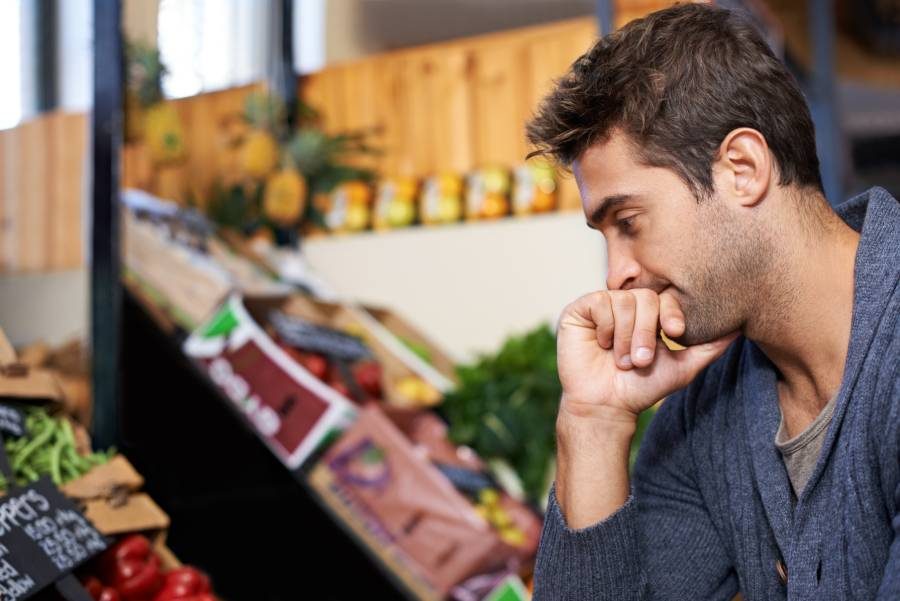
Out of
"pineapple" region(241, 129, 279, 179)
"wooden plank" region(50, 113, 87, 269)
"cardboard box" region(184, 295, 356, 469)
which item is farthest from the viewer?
"pineapple" region(241, 129, 279, 179)

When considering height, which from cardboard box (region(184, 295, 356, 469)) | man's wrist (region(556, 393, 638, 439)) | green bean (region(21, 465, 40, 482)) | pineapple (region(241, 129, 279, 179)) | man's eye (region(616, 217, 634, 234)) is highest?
pineapple (region(241, 129, 279, 179))

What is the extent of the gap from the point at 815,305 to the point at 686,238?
8.1 inches

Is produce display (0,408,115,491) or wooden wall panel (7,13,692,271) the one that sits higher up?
wooden wall panel (7,13,692,271)

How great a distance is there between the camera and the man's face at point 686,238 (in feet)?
4.83

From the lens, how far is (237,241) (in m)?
4.36

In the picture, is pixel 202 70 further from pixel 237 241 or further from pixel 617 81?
pixel 617 81

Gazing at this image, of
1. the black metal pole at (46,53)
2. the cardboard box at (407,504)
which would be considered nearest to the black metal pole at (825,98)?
the cardboard box at (407,504)

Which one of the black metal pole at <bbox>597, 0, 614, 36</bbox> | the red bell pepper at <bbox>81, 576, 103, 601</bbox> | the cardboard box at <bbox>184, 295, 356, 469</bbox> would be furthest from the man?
the black metal pole at <bbox>597, 0, 614, 36</bbox>

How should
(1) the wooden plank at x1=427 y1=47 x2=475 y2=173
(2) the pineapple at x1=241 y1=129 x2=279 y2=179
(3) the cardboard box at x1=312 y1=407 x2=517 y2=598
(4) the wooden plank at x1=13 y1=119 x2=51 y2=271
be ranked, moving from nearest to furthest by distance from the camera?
(4) the wooden plank at x1=13 y1=119 x2=51 y2=271 < (3) the cardboard box at x1=312 y1=407 x2=517 y2=598 < (2) the pineapple at x1=241 y1=129 x2=279 y2=179 < (1) the wooden plank at x1=427 y1=47 x2=475 y2=173

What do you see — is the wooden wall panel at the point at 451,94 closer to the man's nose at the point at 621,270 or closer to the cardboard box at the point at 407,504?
the cardboard box at the point at 407,504

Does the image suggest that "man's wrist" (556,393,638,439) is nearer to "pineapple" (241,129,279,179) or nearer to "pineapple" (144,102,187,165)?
"pineapple" (144,102,187,165)

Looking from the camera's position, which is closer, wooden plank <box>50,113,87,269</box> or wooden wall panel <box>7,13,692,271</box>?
wooden plank <box>50,113,87,269</box>

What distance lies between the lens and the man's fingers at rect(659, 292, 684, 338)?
58.0 inches

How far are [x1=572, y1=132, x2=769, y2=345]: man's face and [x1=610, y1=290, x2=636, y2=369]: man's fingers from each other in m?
0.05
